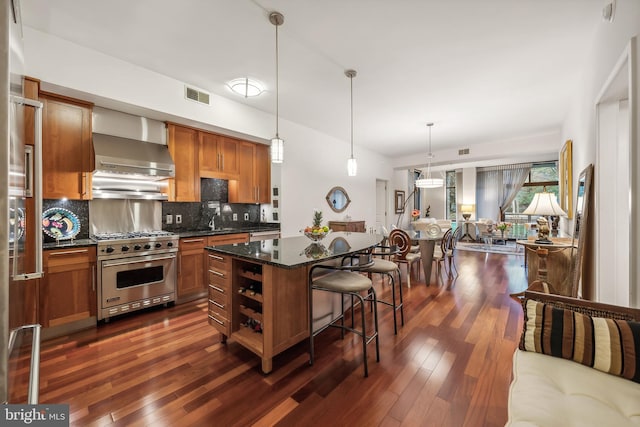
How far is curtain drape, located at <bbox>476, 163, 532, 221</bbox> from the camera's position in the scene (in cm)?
905

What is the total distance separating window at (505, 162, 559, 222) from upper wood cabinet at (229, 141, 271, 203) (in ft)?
27.8

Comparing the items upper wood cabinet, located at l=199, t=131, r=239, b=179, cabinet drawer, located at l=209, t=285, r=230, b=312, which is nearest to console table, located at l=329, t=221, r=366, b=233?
upper wood cabinet, located at l=199, t=131, r=239, b=179

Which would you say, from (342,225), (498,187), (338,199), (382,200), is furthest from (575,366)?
(498,187)

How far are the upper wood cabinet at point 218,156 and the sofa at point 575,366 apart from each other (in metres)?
3.76

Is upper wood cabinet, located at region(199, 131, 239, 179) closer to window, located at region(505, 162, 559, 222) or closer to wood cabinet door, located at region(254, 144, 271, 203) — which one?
wood cabinet door, located at region(254, 144, 271, 203)

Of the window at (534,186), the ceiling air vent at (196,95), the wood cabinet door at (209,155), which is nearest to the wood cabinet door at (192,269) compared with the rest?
the wood cabinet door at (209,155)

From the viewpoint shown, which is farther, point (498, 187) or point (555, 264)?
point (498, 187)

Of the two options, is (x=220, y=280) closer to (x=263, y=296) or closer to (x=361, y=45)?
(x=263, y=296)

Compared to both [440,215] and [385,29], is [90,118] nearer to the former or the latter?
[385,29]

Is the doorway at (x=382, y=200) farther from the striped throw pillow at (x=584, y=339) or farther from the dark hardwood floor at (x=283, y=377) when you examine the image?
the striped throw pillow at (x=584, y=339)

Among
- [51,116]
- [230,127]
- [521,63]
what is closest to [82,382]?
[51,116]

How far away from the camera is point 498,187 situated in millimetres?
9422

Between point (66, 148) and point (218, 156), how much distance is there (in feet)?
5.39

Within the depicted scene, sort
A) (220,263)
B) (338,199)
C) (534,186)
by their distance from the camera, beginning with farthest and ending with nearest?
(534,186) → (338,199) → (220,263)
